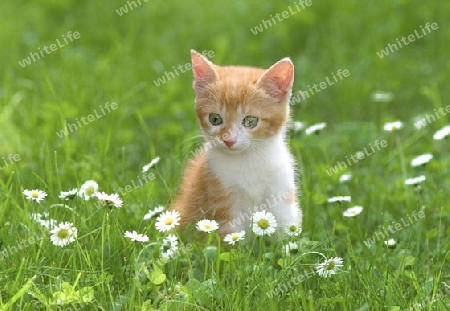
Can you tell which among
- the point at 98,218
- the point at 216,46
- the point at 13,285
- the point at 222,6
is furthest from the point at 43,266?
the point at 222,6

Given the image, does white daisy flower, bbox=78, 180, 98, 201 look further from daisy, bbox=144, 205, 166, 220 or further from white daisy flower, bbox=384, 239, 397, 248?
white daisy flower, bbox=384, 239, 397, 248

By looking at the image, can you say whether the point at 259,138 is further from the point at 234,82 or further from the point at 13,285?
the point at 13,285

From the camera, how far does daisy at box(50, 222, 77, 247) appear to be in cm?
425

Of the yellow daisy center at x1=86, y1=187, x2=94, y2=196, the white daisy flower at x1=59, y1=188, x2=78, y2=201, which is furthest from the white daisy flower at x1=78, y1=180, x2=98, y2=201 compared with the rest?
the white daisy flower at x1=59, y1=188, x2=78, y2=201

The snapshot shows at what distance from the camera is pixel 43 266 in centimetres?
420

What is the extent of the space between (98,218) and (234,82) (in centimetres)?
113

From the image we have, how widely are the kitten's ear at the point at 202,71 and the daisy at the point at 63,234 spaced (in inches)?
48.2

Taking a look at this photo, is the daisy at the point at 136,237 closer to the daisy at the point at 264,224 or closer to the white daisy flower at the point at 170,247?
the white daisy flower at the point at 170,247

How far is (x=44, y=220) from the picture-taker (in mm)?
4645

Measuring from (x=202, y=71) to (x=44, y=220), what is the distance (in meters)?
1.29

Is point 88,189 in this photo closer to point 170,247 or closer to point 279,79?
point 170,247

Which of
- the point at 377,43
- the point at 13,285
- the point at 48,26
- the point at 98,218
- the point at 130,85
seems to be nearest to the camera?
the point at 13,285

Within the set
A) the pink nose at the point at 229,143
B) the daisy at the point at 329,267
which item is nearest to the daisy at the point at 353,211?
the daisy at the point at 329,267

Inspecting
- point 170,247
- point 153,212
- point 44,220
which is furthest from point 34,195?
point 170,247
